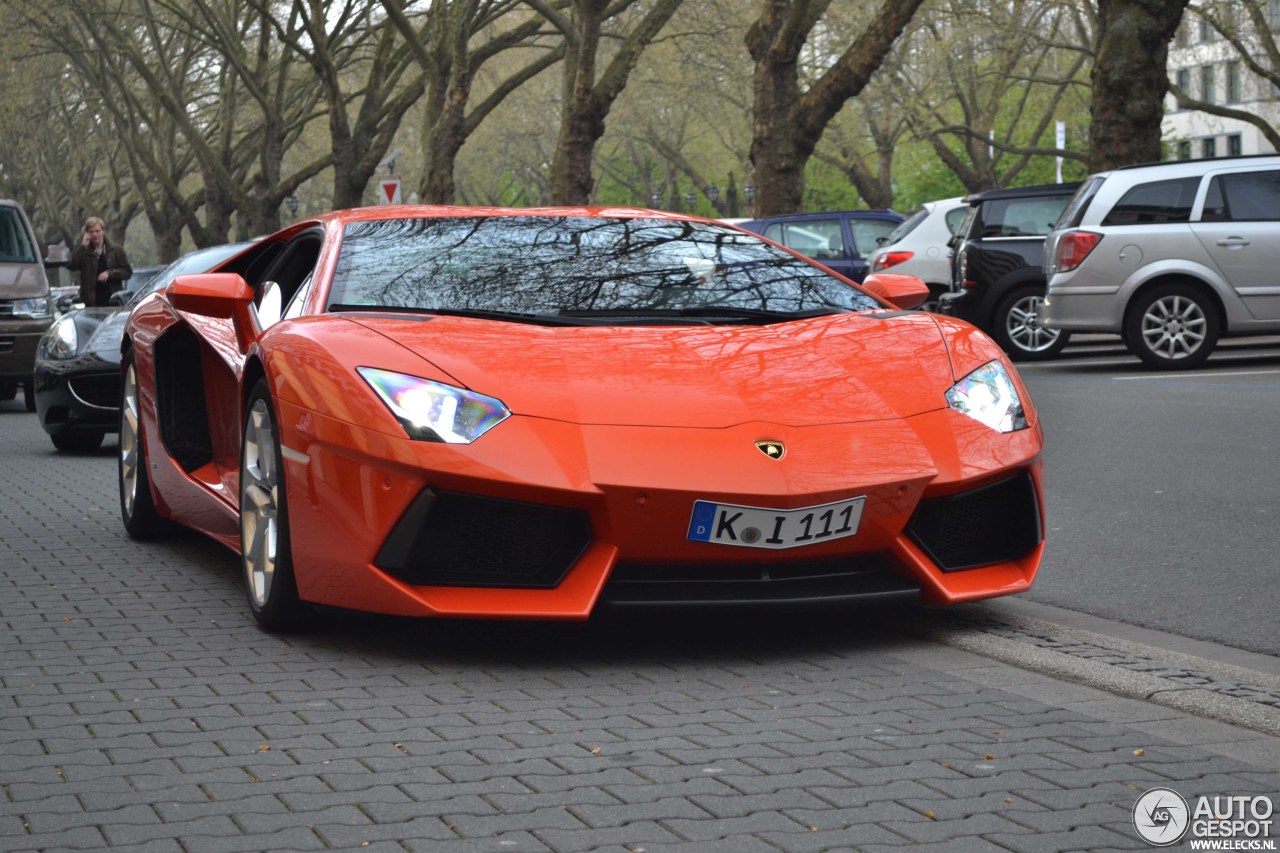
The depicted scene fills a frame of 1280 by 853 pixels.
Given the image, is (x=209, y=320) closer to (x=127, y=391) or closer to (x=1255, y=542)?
(x=127, y=391)

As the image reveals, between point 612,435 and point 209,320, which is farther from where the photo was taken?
point 209,320

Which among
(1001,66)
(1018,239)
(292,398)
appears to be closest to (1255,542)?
(292,398)

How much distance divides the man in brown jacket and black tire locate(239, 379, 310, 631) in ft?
46.3

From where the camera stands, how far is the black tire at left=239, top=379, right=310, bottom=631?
5227 mm

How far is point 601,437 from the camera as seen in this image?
4.76 m

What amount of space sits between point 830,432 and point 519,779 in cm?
156

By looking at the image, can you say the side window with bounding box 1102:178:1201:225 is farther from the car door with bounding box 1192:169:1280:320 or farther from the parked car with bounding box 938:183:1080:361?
the parked car with bounding box 938:183:1080:361

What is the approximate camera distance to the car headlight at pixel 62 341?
488 inches

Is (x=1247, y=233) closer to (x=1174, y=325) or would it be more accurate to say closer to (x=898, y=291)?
(x=1174, y=325)

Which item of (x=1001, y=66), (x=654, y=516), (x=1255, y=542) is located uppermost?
(x=1001, y=66)

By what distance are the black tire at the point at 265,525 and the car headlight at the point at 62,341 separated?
278 inches

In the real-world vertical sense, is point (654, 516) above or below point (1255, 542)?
above

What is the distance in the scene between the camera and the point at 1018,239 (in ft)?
60.6

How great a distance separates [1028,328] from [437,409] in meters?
14.4
